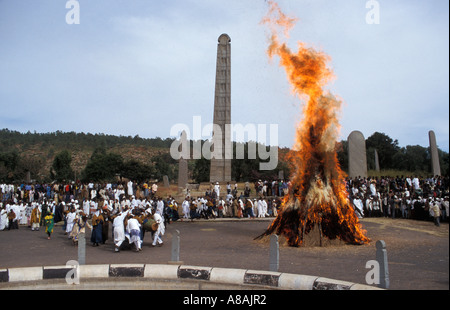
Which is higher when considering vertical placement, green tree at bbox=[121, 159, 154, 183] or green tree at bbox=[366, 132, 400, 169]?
green tree at bbox=[366, 132, 400, 169]

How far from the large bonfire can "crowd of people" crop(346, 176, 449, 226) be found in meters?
6.74

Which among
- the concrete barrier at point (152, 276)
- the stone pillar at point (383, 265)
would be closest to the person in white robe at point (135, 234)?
the concrete barrier at point (152, 276)

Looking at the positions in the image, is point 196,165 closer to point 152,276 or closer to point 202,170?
point 202,170

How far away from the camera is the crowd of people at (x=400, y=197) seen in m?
21.2

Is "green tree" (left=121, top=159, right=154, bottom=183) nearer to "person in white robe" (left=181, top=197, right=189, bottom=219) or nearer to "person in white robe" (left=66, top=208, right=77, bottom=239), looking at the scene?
"person in white robe" (left=181, top=197, right=189, bottom=219)

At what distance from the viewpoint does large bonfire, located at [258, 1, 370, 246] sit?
15.0 metres

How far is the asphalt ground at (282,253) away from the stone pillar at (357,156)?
10.7 meters

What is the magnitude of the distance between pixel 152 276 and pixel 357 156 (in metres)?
26.2

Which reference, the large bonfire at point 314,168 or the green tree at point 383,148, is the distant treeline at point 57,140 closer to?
the green tree at point 383,148

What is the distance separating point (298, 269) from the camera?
32.6 ft

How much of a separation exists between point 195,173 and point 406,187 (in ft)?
125

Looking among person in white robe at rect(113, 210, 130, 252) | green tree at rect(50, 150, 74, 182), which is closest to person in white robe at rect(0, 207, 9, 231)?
person in white robe at rect(113, 210, 130, 252)
